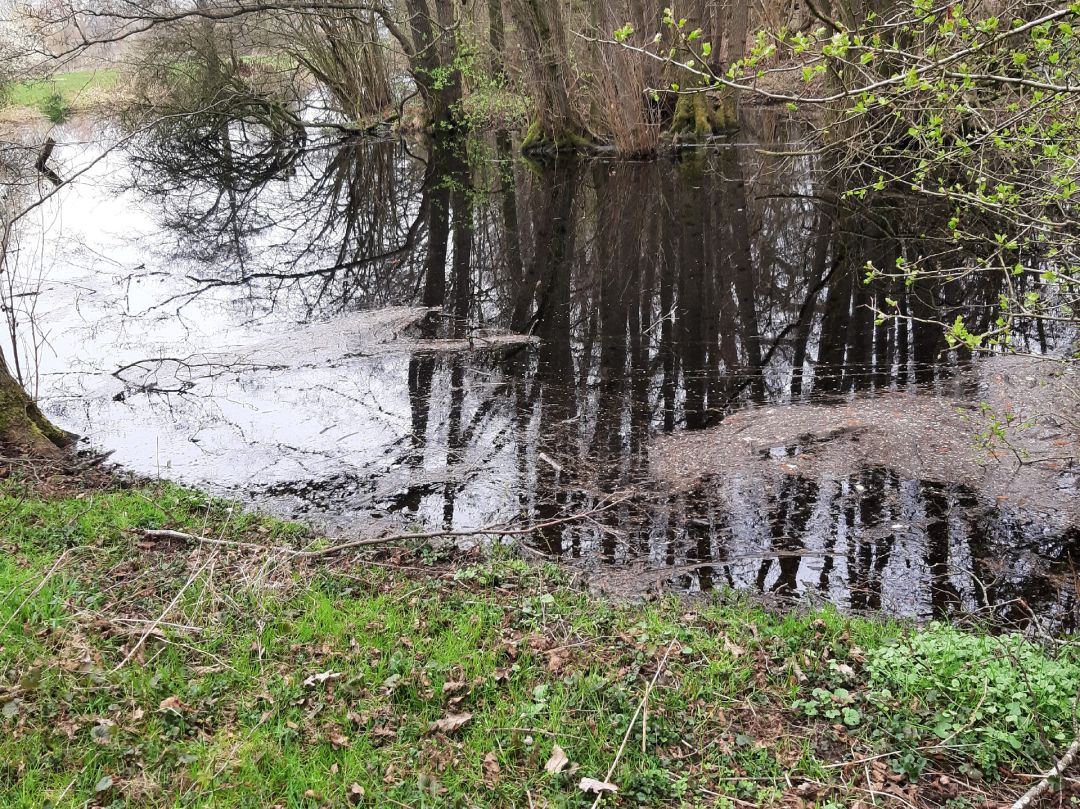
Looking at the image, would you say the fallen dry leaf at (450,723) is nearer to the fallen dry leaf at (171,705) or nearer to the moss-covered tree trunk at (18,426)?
the fallen dry leaf at (171,705)

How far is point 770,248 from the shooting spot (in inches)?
539

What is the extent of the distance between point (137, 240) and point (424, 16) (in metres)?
12.0

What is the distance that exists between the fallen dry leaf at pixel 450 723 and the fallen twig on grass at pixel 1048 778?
2.31 metres

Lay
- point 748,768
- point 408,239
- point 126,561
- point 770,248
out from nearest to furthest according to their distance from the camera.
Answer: point 748,768
point 126,561
point 770,248
point 408,239

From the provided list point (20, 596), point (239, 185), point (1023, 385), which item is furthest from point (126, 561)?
point (239, 185)

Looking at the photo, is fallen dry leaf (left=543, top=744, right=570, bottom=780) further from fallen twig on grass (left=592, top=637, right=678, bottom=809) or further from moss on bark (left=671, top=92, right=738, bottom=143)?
moss on bark (left=671, top=92, right=738, bottom=143)

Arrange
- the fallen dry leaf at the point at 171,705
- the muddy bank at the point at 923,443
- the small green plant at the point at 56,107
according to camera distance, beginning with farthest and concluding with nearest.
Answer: the small green plant at the point at 56,107 → the muddy bank at the point at 923,443 → the fallen dry leaf at the point at 171,705

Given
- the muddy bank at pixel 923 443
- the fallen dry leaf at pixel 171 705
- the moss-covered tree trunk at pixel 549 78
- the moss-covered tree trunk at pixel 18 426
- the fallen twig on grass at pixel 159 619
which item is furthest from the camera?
the moss-covered tree trunk at pixel 549 78

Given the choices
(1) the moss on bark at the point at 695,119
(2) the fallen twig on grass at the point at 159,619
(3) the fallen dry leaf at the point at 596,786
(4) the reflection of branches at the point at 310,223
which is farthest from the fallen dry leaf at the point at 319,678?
(1) the moss on bark at the point at 695,119

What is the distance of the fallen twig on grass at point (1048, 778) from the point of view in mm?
3191

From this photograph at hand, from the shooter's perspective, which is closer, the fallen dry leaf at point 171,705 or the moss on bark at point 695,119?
the fallen dry leaf at point 171,705

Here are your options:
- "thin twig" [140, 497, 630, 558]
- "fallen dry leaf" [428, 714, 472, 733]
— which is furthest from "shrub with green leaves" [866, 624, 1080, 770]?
"thin twig" [140, 497, 630, 558]

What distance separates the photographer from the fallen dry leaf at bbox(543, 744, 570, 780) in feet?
11.5

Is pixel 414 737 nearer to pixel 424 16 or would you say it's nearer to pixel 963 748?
pixel 963 748
